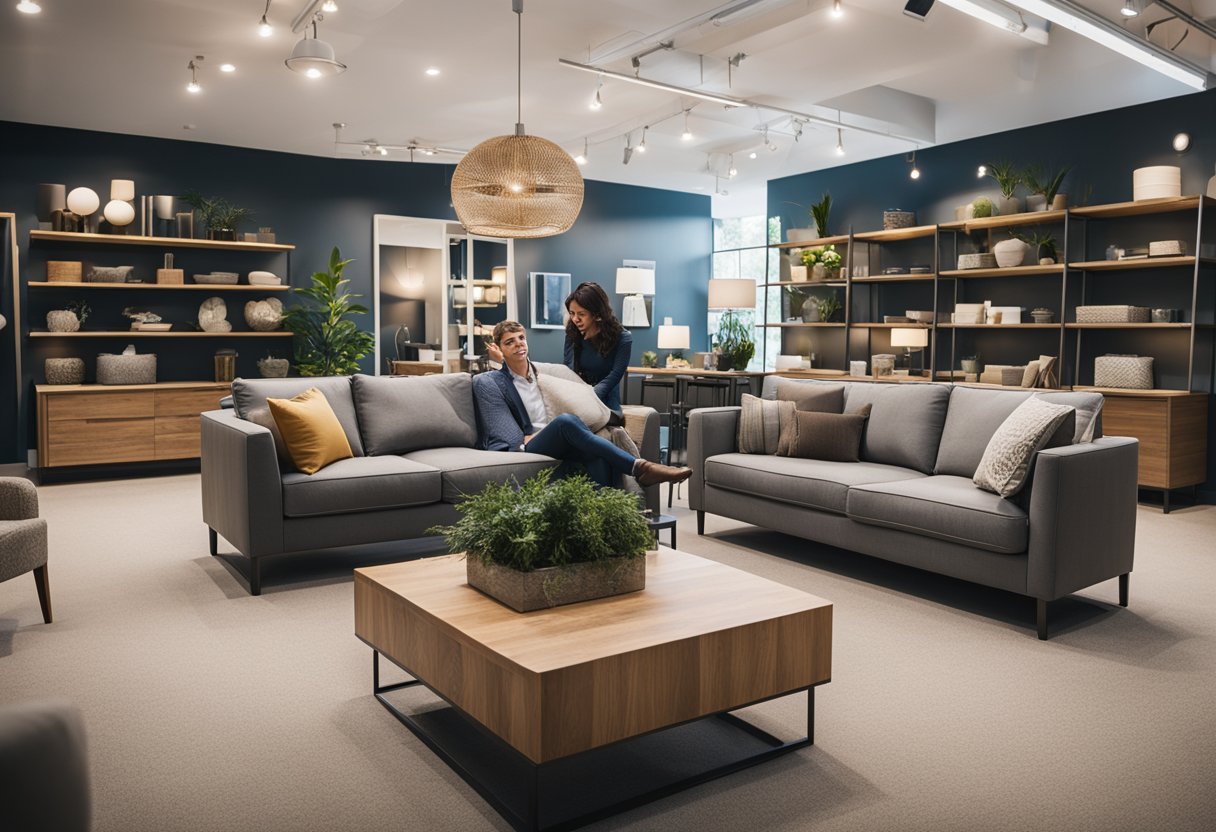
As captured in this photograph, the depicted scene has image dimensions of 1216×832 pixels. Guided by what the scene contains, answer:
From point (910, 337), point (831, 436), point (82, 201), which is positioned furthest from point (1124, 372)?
point (82, 201)

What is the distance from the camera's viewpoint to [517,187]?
4.09 metres

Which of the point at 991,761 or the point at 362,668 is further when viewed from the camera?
the point at 362,668

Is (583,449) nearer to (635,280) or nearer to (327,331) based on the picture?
(327,331)

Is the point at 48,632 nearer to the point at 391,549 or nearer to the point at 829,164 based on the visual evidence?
the point at 391,549

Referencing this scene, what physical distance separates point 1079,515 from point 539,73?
14.3ft

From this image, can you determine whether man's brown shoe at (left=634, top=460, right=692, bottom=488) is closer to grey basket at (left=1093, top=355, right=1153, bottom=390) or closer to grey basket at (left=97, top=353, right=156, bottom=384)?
grey basket at (left=1093, top=355, right=1153, bottom=390)

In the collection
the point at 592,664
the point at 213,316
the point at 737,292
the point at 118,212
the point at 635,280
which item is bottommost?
the point at 592,664

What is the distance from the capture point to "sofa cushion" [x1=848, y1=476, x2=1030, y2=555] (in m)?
3.45

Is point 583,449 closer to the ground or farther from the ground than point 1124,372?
closer to the ground

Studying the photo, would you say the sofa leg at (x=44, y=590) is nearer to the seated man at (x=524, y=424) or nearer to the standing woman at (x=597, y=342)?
the seated man at (x=524, y=424)

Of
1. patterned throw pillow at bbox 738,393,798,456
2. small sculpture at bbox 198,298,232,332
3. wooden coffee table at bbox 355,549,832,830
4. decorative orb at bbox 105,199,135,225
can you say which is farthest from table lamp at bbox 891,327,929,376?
decorative orb at bbox 105,199,135,225

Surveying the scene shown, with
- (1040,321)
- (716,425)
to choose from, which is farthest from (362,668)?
(1040,321)

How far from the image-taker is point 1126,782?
2.28m

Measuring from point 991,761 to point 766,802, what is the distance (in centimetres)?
65
